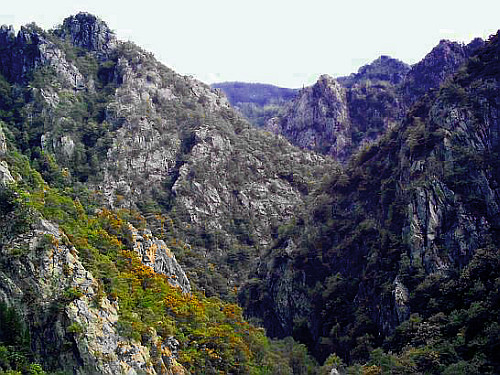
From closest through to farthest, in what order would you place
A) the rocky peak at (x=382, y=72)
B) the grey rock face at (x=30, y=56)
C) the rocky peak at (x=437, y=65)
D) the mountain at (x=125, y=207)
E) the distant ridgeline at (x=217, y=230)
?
the mountain at (x=125, y=207) → the distant ridgeline at (x=217, y=230) → the grey rock face at (x=30, y=56) → the rocky peak at (x=437, y=65) → the rocky peak at (x=382, y=72)

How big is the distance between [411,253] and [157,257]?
25.1 m

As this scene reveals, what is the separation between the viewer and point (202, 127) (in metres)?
87.3

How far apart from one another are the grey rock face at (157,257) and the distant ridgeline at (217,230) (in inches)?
9.4

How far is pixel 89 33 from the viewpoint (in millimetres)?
94500

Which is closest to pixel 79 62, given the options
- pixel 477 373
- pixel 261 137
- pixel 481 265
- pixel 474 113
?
pixel 261 137

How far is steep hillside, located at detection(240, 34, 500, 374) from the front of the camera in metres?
42.7

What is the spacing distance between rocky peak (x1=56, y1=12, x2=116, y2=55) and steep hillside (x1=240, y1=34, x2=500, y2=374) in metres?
48.2

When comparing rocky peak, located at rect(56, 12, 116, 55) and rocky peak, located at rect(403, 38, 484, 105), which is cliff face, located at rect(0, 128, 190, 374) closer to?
rocky peak, located at rect(56, 12, 116, 55)

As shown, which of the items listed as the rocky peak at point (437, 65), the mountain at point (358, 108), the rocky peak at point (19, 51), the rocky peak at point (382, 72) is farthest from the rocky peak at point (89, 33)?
the rocky peak at point (382, 72)

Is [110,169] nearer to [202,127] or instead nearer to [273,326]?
[202,127]

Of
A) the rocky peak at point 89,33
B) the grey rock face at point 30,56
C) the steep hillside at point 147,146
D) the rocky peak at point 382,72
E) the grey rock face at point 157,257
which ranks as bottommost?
the grey rock face at point 157,257

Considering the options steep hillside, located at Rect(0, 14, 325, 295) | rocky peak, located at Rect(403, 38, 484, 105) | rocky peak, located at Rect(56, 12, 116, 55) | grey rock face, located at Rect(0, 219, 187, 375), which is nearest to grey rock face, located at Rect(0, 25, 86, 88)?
steep hillside, located at Rect(0, 14, 325, 295)

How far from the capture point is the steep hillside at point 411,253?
42.7 m

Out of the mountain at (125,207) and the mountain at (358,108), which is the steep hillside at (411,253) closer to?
the mountain at (125,207)
